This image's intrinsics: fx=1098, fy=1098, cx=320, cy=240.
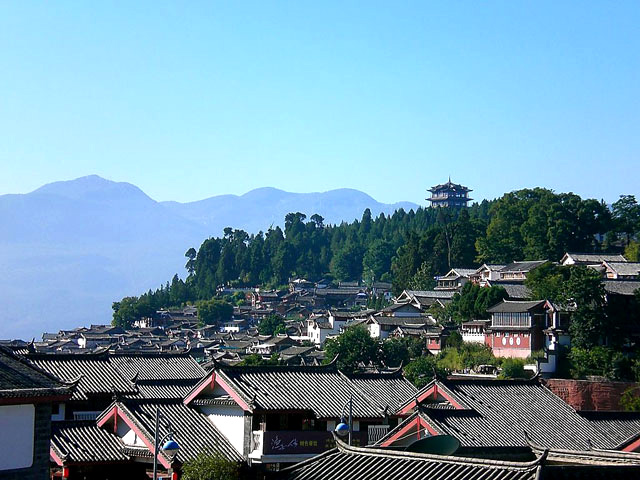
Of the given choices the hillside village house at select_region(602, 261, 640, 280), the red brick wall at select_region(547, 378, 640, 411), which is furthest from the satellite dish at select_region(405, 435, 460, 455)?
the hillside village house at select_region(602, 261, 640, 280)

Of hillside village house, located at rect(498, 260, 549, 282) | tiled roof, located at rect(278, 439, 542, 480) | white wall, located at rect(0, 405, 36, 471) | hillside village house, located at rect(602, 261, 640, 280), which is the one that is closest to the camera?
tiled roof, located at rect(278, 439, 542, 480)

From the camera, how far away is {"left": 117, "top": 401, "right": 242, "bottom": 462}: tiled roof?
27.4 m

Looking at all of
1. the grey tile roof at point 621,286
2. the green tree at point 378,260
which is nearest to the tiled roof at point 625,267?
the grey tile roof at point 621,286

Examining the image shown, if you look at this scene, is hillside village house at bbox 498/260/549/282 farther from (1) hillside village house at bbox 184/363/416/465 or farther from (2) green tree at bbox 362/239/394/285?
(1) hillside village house at bbox 184/363/416/465

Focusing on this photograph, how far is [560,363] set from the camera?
226ft

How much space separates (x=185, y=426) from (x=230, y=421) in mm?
1237

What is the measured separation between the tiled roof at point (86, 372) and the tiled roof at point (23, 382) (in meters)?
15.7

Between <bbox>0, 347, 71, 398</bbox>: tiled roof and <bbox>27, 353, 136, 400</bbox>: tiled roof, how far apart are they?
15.7 m

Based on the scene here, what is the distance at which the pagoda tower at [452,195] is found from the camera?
171 m

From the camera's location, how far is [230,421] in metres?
29.1

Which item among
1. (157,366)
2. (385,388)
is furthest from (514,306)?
(385,388)

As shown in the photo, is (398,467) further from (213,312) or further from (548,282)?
(213,312)

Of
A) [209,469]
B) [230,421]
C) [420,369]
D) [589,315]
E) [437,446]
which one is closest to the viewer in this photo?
[437,446]

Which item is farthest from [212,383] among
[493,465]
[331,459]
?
[493,465]
